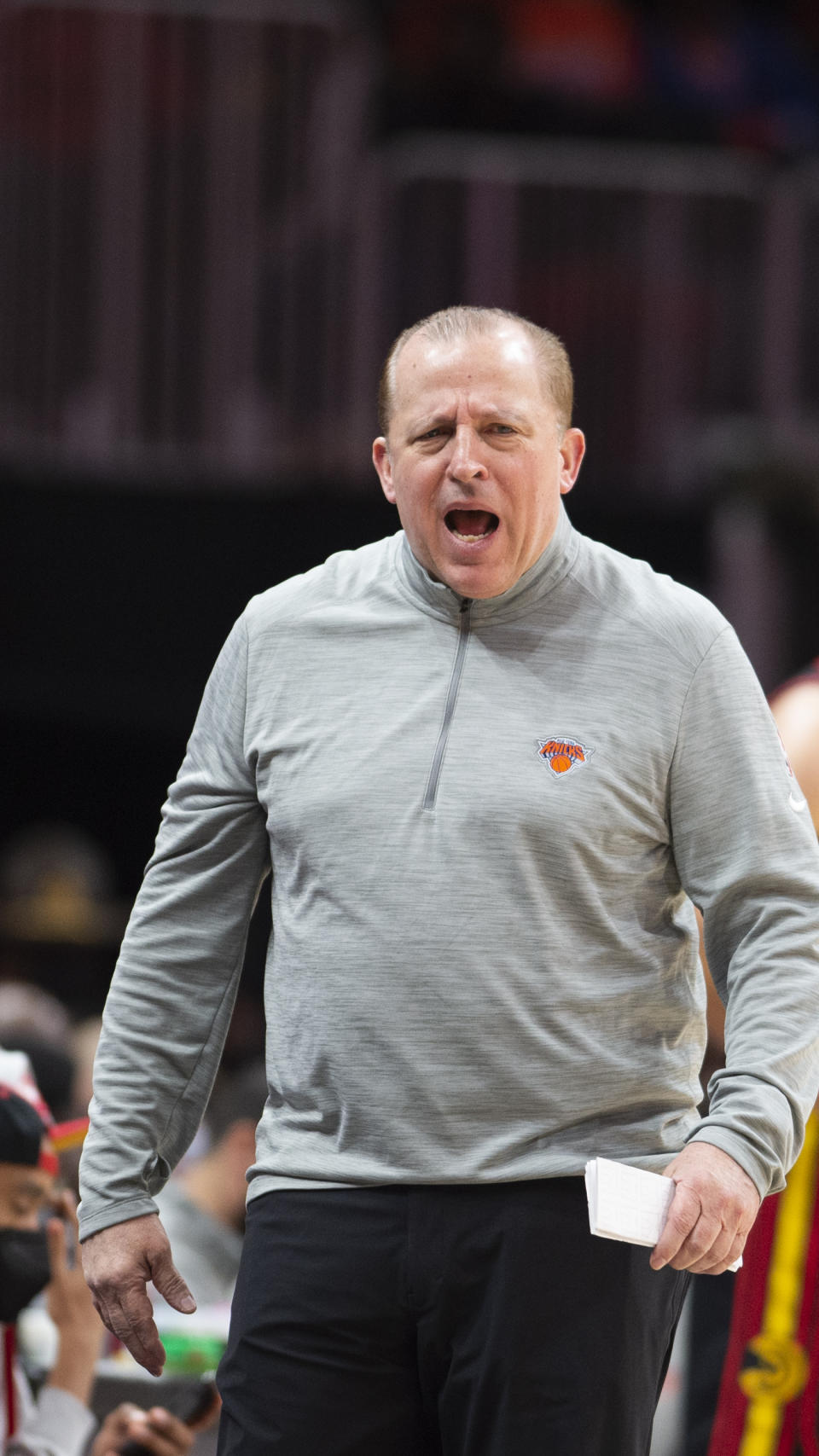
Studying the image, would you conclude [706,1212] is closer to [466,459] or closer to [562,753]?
[562,753]

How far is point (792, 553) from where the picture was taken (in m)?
6.66

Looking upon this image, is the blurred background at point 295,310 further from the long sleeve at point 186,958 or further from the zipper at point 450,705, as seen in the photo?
the zipper at point 450,705

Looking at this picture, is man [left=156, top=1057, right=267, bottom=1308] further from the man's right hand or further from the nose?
the nose

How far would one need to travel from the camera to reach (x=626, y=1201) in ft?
5.41

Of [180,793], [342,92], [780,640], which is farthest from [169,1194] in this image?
[342,92]

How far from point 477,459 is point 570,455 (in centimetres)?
16

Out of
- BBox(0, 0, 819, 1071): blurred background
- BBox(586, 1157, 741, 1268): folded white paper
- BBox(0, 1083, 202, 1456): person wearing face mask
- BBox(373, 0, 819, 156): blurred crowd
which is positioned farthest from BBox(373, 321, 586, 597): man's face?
BBox(373, 0, 819, 156): blurred crowd

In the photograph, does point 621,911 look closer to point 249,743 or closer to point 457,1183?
point 457,1183

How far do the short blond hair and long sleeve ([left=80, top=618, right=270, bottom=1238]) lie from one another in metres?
0.30

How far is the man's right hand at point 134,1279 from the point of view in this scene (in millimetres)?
1932

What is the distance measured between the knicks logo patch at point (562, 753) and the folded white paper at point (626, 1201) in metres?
0.37

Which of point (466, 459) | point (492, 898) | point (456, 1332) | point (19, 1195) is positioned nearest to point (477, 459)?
point (466, 459)

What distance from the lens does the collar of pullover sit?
1953 mm

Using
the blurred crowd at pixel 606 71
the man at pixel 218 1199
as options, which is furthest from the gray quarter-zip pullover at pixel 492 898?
the blurred crowd at pixel 606 71
